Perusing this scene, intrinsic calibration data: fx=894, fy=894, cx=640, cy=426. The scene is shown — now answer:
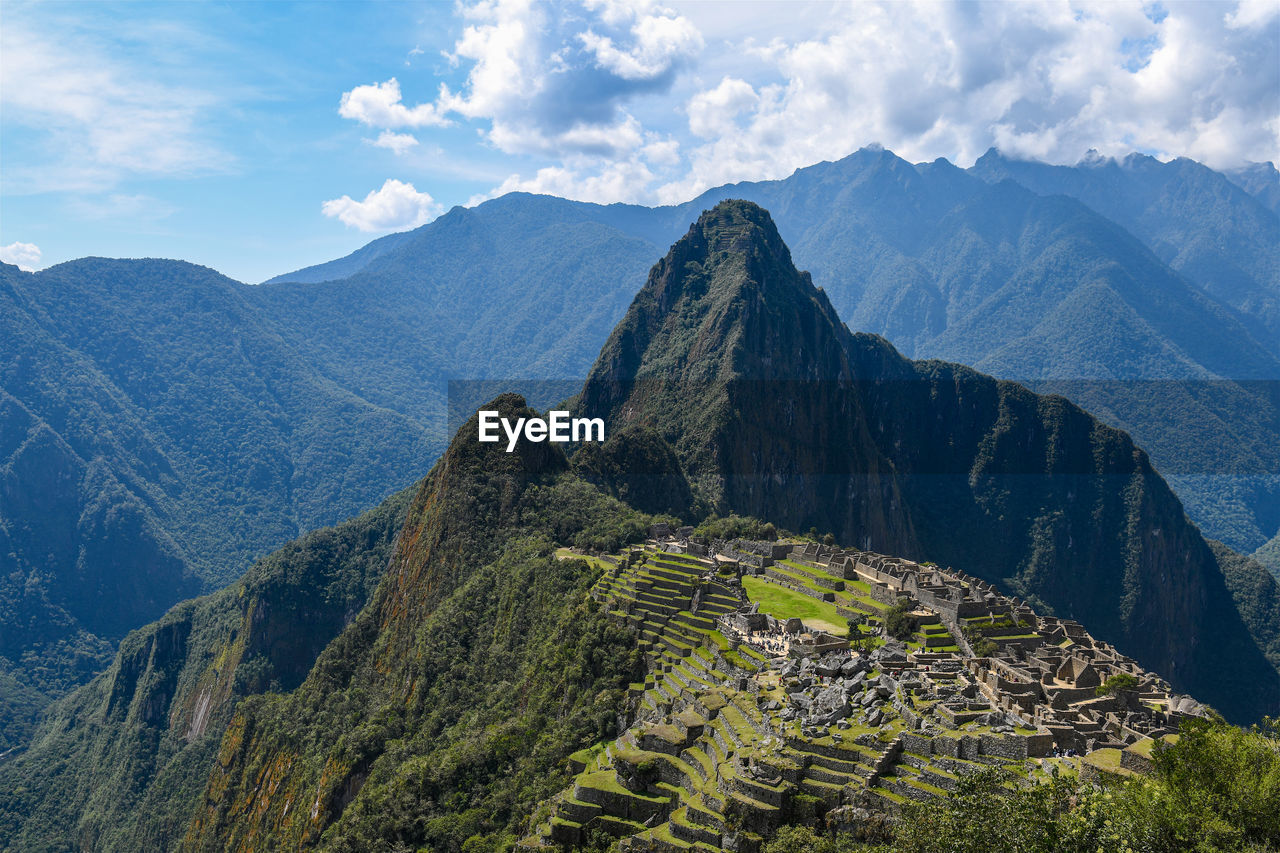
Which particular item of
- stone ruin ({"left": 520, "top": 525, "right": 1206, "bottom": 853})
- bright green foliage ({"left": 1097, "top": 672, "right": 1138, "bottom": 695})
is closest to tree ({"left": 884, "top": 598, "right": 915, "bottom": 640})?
stone ruin ({"left": 520, "top": 525, "right": 1206, "bottom": 853})

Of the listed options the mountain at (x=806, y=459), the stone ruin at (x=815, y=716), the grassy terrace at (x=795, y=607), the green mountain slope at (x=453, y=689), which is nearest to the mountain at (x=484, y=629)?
the green mountain slope at (x=453, y=689)

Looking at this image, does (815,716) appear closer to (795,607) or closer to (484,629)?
(795,607)


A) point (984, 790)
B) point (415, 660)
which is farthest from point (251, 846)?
point (984, 790)

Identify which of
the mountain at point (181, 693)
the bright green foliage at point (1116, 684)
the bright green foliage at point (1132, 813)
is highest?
the bright green foliage at point (1132, 813)

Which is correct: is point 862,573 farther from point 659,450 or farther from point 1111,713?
point 659,450

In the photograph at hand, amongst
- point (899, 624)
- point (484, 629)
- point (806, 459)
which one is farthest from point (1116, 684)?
point (806, 459)

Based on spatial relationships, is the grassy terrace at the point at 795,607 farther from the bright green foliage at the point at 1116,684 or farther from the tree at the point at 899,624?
the bright green foliage at the point at 1116,684
